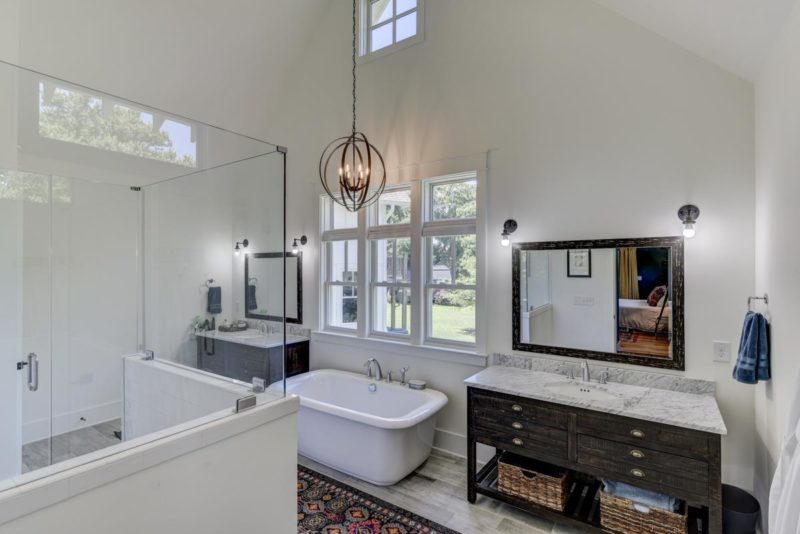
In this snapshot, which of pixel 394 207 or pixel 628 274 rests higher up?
pixel 394 207

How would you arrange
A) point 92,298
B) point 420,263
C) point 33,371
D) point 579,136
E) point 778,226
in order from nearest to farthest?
point 778,226
point 33,371
point 579,136
point 92,298
point 420,263

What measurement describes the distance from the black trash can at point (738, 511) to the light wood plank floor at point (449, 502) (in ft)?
2.64

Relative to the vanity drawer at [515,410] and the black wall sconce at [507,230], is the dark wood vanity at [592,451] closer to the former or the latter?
the vanity drawer at [515,410]

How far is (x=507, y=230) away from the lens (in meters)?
3.08

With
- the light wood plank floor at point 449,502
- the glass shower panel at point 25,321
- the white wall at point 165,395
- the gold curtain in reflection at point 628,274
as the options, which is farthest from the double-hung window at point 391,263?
the glass shower panel at point 25,321

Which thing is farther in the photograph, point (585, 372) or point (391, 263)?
point (391, 263)

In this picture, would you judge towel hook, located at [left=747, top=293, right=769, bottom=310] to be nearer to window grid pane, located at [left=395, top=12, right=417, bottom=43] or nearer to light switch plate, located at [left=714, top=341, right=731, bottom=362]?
light switch plate, located at [left=714, top=341, right=731, bottom=362]

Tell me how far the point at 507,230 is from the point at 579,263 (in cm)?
58

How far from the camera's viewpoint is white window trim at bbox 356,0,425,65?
357cm

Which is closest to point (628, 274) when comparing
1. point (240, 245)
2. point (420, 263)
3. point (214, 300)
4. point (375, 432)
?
point (420, 263)

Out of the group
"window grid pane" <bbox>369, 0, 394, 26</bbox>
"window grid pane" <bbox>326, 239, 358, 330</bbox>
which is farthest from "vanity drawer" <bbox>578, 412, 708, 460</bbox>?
"window grid pane" <bbox>369, 0, 394, 26</bbox>

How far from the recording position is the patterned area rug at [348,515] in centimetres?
238

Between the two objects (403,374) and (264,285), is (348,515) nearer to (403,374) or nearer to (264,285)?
(403,374)

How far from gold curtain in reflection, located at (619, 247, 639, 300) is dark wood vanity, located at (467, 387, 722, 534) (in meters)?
0.88
